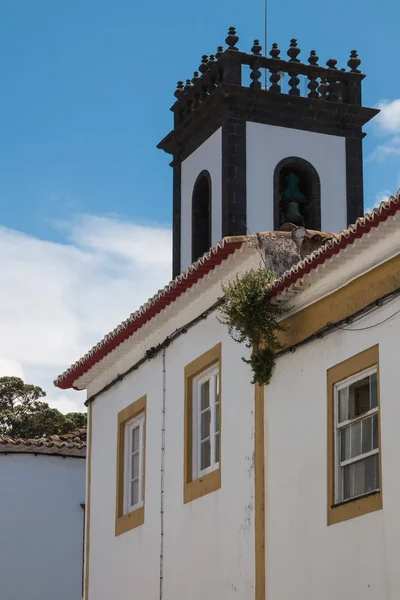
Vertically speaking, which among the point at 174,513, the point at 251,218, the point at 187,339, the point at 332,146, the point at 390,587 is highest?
the point at 332,146

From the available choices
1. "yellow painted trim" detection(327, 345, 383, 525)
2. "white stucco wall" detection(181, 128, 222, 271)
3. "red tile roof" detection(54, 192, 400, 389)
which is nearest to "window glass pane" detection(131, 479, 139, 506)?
"red tile roof" detection(54, 192, 400, 389)

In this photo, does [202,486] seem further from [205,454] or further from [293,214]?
[293,214]

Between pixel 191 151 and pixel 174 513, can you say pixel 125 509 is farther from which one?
pixel 191 151

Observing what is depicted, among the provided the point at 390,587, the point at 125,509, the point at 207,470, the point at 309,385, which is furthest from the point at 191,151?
the point at 390,587

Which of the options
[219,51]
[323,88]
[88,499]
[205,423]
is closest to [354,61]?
[323,88]

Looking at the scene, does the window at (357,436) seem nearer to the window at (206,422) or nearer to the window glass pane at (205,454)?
the window at (206,422)

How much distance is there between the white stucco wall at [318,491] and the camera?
12141mm

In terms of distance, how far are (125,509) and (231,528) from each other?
3.95 meters

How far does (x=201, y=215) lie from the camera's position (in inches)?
1112

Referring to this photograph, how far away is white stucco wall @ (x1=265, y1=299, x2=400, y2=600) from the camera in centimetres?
1214

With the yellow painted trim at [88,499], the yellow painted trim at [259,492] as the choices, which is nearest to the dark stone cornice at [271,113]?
the yellow painted trim at [88,499]

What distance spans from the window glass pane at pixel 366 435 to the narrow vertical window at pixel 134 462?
5.62 meters

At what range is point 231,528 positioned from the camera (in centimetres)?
1480

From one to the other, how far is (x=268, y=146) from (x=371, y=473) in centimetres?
1502
